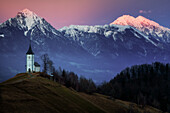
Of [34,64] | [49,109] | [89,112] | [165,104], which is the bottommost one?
[165,104]

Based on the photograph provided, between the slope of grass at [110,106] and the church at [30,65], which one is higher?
the church at [30,65]

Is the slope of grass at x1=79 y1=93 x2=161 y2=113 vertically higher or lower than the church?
lower

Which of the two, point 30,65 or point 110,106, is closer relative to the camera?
point 110,106

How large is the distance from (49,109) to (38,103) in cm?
360

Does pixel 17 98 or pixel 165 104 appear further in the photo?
pixel 165 104

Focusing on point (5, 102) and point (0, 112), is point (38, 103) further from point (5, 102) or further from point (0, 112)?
point (0, 112)

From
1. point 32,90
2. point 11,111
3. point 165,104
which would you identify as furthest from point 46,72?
point 165,104

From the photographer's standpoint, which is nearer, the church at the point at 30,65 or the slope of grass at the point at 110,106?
the slope of grass at the point at 110,106

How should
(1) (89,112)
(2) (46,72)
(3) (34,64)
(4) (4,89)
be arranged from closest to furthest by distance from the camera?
(4) (4,89) < (1) (89,112) < (2) (46,72) < (3) (34,64)

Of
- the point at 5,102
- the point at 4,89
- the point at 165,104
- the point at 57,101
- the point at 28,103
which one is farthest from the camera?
the point at 165,104

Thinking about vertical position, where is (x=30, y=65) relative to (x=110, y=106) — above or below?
above

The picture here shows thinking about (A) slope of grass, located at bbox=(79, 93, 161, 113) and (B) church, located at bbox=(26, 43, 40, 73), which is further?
(B) church, located at bbox=(26, 43, 40, 73)

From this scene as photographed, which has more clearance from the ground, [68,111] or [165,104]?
[68,111]

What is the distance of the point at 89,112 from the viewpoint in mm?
58906
